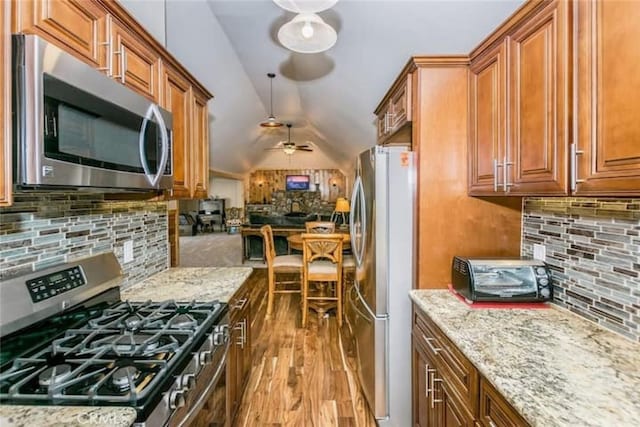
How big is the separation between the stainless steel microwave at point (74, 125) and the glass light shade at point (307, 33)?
110cm

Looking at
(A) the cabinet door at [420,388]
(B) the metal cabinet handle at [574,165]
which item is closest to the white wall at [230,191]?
(A) the cabinet door at [420,388]

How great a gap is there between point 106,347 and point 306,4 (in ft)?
6.02

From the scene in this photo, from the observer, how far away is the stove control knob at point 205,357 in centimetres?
129

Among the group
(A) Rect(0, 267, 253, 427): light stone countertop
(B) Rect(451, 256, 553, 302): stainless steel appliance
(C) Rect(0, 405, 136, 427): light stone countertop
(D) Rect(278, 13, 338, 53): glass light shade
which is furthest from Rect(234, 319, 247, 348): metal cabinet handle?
(D) Rect(278, 13, 338, 53): glass light shade

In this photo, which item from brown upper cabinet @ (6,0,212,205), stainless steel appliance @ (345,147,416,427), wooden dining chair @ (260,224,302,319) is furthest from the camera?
wooden dining chair @ (260,224,302,319)

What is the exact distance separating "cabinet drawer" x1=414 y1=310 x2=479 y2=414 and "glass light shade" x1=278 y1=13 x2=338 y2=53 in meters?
1.79

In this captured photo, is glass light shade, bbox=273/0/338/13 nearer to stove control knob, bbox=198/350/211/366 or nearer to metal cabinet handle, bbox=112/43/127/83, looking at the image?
metal cabinet handle, bbox=112/43/127/83

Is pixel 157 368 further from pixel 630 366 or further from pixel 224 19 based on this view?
pixel 224 19

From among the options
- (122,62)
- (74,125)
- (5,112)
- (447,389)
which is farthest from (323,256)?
(5,112)

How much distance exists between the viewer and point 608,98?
1.02m

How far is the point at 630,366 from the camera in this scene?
1079mm

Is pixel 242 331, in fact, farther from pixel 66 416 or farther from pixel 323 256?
pixel 323 256

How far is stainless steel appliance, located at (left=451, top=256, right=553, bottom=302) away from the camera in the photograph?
1645mm

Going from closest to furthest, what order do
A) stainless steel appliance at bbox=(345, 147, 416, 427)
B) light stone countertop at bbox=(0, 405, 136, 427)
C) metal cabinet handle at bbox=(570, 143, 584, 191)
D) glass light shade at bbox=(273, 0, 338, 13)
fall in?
light stone countertop at bbox=(0, 405, 136, 427)
metal cabinet handle at bbox=(570, 143, 584, 191)
glass light shade at bbox=(273, 0, 338, 13)
stainless steel appliance at bbox=(345, 147, 416, 427)
